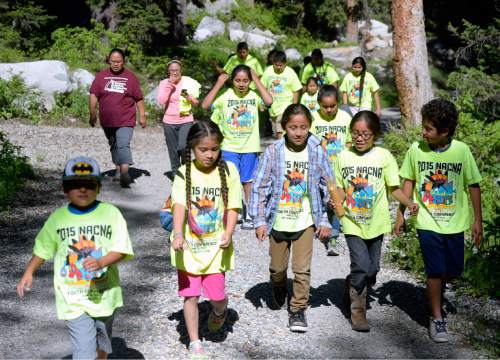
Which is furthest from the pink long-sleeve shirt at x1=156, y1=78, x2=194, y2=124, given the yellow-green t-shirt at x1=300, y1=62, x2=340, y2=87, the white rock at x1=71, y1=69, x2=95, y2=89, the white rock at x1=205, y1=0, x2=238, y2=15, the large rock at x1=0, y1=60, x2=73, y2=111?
the white rock at x1=205, y1=0, x2=238, y2=15

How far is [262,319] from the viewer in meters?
6.26

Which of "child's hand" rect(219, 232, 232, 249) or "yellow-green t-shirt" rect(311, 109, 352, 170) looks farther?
"yellow-green t-shirt" rect(311, 109, 352, 170)

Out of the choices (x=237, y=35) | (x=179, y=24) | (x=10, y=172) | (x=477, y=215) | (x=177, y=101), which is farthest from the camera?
(x=237, y=35)

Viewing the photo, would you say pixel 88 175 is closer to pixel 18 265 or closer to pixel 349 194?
pixel 349 194

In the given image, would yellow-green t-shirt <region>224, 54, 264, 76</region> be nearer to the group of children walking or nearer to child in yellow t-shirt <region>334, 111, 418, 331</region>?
the group of children walking

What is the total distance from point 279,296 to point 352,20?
3152cm

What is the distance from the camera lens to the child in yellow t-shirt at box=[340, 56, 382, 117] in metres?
12.4

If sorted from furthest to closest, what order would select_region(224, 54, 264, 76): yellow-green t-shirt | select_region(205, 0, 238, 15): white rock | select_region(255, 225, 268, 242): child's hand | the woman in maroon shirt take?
select_region(205, 0, 238, 15): white rock < select_region(224, 54, 264, 76): yellow-green t-shirt < the woman in maroon shirt < select_region(255, 225, 268, 242): child's hand

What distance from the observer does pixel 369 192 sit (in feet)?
19.6

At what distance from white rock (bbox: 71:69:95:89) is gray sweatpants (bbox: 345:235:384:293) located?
1341 centimetres

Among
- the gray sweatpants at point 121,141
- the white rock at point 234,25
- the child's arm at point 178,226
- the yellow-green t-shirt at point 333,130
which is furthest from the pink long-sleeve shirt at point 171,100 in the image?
the white rock at point 234,25

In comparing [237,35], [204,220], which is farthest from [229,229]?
[237,35]

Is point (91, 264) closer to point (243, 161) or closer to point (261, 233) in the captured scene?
point (261, 233)

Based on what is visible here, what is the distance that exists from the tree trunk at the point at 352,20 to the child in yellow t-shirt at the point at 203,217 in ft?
104
